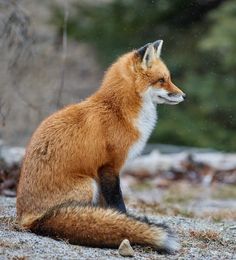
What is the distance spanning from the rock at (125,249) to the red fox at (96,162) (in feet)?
0.61

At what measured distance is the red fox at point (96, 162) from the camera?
5789 millimetres

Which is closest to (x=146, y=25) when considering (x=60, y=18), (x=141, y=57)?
(x=60, y=18)

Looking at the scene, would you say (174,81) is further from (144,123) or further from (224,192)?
(144,123)

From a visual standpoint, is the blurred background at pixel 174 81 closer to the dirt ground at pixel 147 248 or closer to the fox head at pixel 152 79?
the dirt ground at pixel 147 248

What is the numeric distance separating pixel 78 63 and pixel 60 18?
4150 millimetres

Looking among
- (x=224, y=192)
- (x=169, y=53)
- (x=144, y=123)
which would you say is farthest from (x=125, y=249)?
(x=169, y=53)

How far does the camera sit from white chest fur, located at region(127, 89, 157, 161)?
21.6 feet

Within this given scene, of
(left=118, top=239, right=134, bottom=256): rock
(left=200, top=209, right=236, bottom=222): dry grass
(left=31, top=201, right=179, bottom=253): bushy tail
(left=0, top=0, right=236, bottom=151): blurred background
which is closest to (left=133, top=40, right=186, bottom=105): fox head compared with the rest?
(left=31, top=201, right=179, bottom=253): bushy tail

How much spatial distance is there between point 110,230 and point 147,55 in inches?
76.9

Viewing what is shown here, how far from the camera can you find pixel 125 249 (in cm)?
555

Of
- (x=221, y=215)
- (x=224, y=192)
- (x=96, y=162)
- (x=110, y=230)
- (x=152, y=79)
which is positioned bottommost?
(x=224, y=192)

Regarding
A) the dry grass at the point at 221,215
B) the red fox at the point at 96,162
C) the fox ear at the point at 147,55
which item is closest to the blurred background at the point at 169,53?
the dry grass at the point at 221,215

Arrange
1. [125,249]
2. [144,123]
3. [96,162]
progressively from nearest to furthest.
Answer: [125,249] → [96,162] → [144,123]

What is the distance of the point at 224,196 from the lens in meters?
12.3
